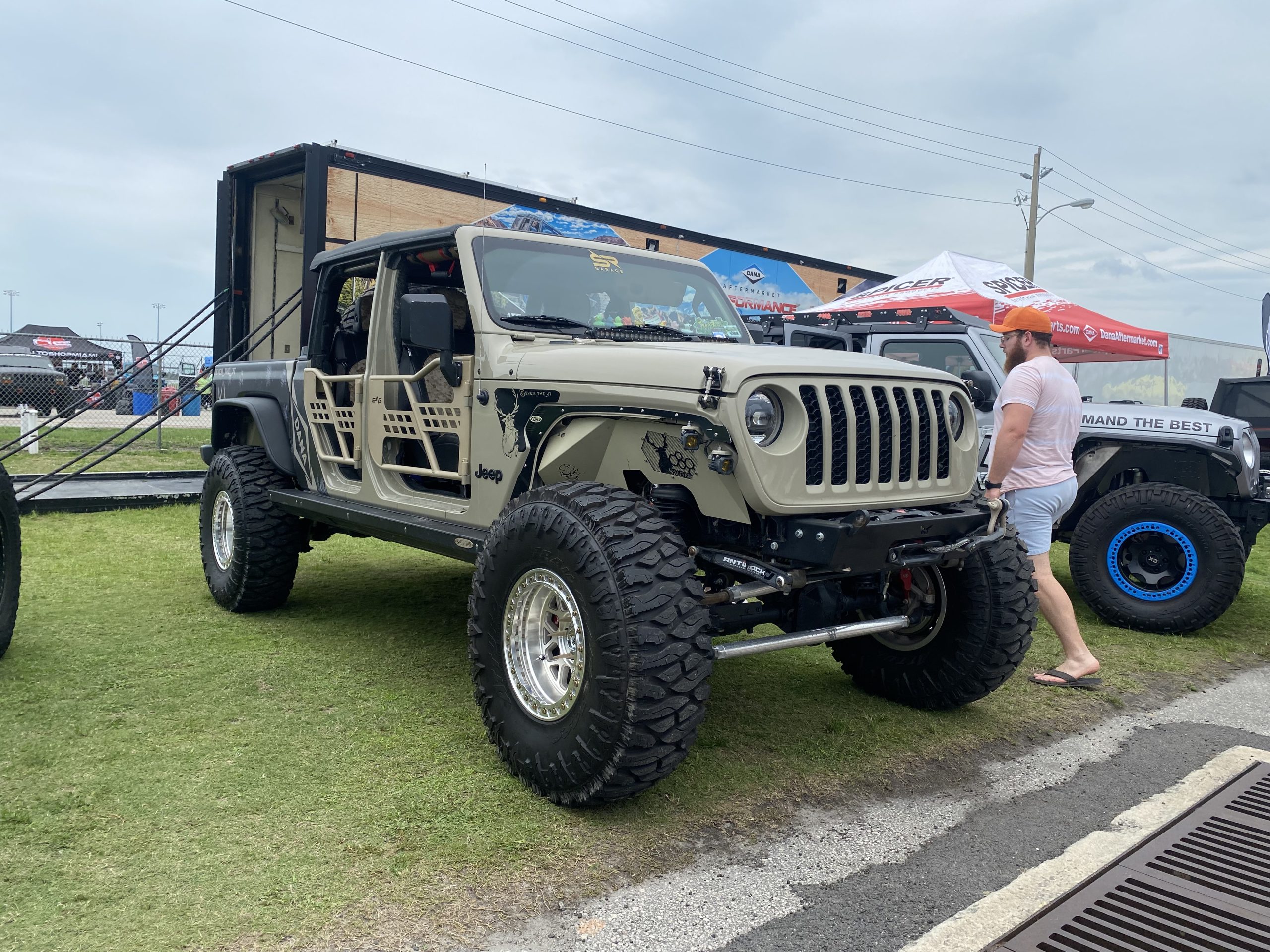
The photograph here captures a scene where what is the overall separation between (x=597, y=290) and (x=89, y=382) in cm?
1870

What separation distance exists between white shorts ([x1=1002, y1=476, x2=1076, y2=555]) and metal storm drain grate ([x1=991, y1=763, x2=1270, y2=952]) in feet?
6.33

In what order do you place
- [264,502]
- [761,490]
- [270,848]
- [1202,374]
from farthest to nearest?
[1202,374], [264,502], [761,490], [270,848]

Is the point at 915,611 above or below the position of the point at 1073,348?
below

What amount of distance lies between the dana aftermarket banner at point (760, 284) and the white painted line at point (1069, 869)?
9490 mm

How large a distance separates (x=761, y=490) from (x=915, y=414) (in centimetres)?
81

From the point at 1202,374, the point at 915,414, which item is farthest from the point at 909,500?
the point at 1202,374

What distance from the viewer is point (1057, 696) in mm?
5004

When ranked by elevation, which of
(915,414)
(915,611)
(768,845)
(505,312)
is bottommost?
(768,845)

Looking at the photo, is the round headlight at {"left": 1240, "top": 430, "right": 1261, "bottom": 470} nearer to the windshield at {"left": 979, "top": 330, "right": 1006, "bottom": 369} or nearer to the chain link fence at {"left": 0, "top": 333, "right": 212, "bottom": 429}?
the windshield at {"left": 979, "top": 330, "right": 1006, "bottom": 369}

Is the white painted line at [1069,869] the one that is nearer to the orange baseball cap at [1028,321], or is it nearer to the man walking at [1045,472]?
the man walking at [1045,472]

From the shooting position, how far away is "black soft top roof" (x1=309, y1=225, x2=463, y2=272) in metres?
4.60

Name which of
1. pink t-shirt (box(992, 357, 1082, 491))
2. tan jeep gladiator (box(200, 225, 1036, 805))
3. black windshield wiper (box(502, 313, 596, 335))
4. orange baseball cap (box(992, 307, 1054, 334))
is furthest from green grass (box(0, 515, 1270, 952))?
orange baseball cap (box(992, 307, 1054, 334))

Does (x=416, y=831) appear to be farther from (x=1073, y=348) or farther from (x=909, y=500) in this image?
(x=1073, y=348)

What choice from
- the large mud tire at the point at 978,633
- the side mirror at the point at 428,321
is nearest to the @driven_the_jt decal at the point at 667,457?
the side mirror at the point at 428,321
